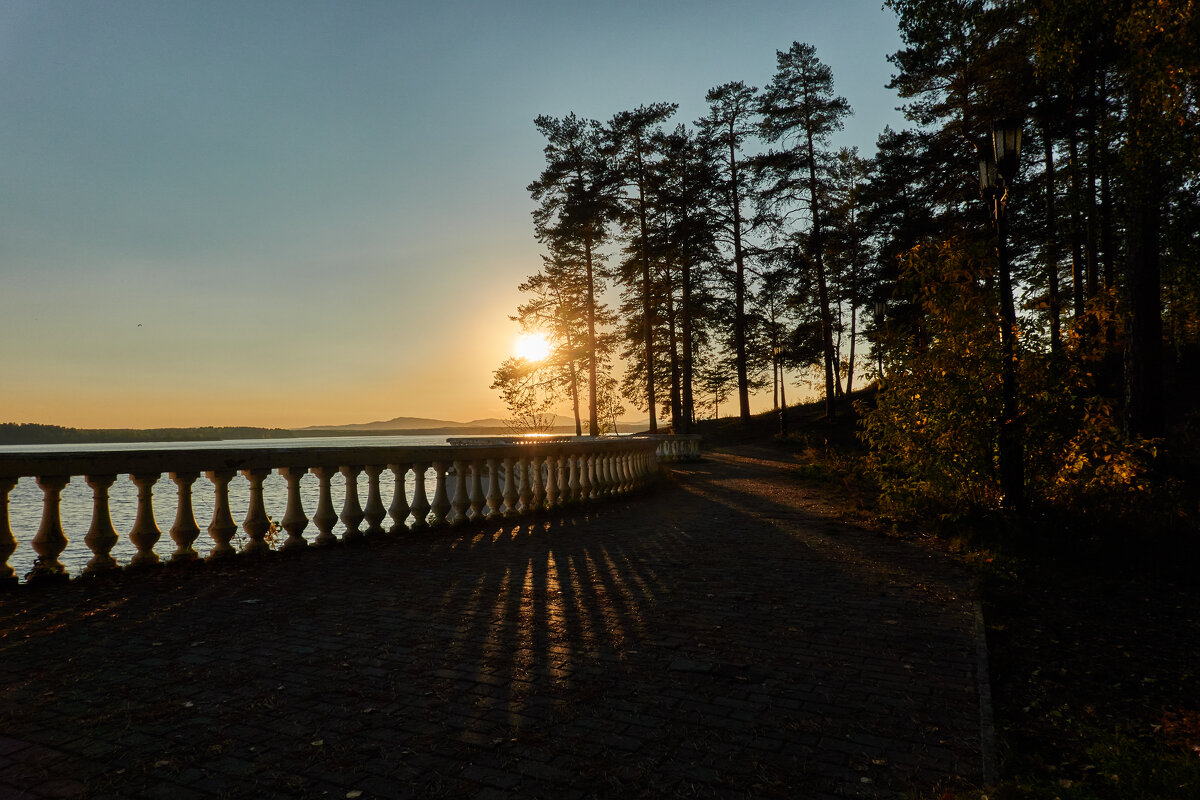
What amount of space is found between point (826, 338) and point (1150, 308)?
2197 centimetres

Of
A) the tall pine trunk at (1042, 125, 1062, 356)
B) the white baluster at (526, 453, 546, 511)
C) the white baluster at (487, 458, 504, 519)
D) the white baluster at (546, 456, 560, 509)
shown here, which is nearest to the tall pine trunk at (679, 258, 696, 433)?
the tall pine trunk at (1042, 125, 1062, 356)

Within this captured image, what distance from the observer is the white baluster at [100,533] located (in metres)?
5.77

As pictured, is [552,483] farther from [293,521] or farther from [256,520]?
[256,520]

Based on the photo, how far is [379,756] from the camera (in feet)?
9.02

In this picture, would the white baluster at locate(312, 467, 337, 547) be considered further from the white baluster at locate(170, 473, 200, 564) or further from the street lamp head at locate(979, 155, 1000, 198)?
the street lamp head at locate(979, 155, 1000, 198)

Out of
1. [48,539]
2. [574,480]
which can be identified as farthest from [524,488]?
[48,539]

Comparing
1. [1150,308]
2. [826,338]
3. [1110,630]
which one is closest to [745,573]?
[1110,630]

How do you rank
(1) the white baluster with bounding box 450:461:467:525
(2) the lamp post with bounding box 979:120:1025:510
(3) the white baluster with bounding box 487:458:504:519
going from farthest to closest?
(3) the white baluster with bounding box 487:458:504:519
(1) the white baluster with bounding box 450:461:467:525
(2) the lamp post with bounding box 979:120:1025:510

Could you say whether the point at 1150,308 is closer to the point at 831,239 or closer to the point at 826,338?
the point at 826,338

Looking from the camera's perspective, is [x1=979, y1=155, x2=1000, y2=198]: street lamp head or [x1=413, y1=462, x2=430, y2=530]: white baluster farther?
[x1=979, y1=155, x2=1000, y2=198]: street lamp head

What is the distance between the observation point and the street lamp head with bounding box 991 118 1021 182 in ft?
28.5

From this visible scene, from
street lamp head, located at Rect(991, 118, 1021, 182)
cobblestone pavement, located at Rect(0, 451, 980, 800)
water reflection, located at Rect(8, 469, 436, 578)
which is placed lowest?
water reflection, located at Rect(8, 469, 436, 578)

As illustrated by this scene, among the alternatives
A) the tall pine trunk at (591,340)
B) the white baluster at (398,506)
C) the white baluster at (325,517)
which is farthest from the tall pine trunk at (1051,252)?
the tall pine trunk at (591,340)

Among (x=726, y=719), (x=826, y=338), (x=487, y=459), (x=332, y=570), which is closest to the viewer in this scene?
(x=726, y=719)
